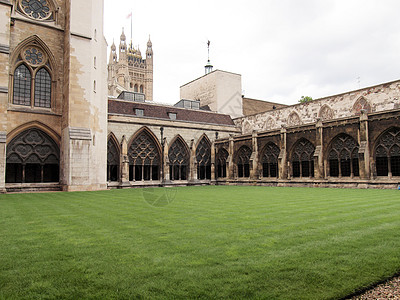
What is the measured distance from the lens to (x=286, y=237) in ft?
18.5

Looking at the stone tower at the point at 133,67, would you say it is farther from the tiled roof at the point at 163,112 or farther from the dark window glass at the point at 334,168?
the dark window glass at the point at 334,168

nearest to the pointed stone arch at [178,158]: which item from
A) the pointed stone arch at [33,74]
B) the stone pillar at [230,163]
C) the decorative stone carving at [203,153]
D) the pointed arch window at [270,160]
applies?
the decorative stone carving at [203,153]

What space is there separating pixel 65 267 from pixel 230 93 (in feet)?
136

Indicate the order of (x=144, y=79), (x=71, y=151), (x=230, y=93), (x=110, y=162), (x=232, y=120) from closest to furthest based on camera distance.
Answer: (x=71, y=151) < (x=110, y=162) < (x=232, y=120) < (x=230, y=93) < (x=144, y=79)

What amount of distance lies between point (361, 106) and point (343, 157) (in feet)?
23.1

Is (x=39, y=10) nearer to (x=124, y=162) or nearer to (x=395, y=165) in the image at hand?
(x=124, y=162)

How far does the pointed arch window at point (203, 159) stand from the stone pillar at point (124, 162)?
889 centimetres

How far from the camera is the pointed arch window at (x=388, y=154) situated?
1967 cm

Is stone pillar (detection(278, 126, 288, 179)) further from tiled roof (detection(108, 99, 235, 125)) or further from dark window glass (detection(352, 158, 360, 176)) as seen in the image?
tiled roof (detection(108, 99, 235, 125))

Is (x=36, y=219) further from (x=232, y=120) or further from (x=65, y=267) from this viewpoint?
(x=232, y=120)

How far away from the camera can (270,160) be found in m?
28.6

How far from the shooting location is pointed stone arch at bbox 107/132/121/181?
1104 inches

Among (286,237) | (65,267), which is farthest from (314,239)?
(65,267)

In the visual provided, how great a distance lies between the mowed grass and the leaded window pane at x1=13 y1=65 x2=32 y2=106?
18.0m
